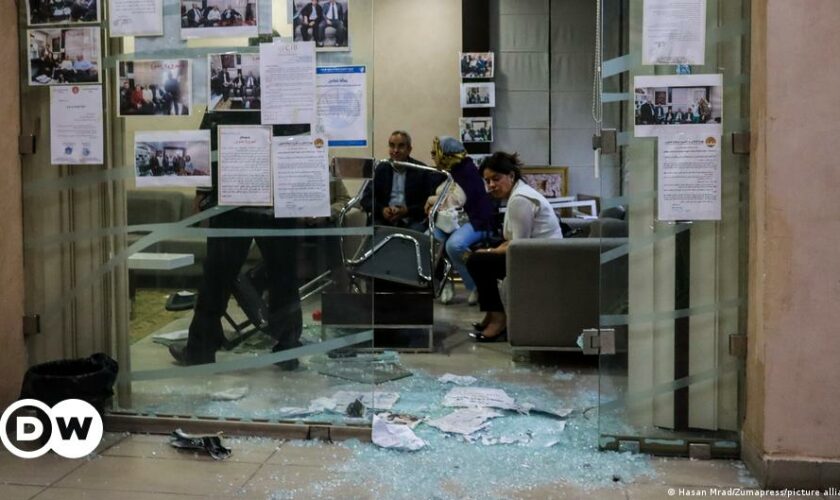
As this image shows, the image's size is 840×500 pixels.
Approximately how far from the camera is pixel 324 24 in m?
3.20

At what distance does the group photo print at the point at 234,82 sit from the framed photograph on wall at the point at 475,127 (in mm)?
4953

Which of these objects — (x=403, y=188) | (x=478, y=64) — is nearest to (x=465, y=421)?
(x=403, y=188)

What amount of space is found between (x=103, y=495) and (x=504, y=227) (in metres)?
2.97

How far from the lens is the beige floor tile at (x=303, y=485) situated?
275 cm

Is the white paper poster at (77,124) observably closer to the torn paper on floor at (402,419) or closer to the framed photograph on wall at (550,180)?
the torn paper on floor at (402,419)

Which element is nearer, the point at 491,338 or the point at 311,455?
the point at 311,455

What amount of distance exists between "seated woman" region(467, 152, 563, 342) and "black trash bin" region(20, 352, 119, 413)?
7.76 ft

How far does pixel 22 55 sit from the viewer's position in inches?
135

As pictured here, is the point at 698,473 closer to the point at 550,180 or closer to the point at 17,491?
the point at 17,491

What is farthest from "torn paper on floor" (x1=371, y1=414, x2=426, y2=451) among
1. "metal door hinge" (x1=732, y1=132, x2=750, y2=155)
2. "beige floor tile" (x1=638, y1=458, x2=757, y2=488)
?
"metal door hinge" (x1=732, y1=132, x2=750, y2=155)

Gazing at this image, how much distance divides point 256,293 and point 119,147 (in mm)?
752

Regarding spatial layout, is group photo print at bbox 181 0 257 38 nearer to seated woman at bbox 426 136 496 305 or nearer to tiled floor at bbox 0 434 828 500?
tiled floor at bbox 0 434 828 500

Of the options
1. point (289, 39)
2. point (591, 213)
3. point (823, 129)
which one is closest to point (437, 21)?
point (591, 213)

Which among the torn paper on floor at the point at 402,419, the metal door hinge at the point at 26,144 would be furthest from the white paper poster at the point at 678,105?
the metal door hinge at the point at 26,144
